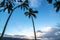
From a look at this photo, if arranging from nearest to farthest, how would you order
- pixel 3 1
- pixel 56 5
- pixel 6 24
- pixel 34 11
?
pixel 56 5 → pixel 3 1 → pixel 6 24 → pixel 34 11

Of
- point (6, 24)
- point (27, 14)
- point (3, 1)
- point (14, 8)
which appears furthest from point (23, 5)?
point (27, 14)

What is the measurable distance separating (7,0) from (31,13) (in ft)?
74.5

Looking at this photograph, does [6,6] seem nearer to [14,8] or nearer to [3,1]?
[14,8]

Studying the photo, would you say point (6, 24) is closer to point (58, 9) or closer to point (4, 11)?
point (4, 11)

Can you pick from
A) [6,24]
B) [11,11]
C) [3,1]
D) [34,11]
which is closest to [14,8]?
[11,11]

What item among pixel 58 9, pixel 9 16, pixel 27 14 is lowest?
pixel 27 14

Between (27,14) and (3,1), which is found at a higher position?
(3,1)

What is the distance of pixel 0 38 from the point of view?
46.3 metres

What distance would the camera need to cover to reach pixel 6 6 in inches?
1829

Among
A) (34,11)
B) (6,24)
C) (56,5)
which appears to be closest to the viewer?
(56,5)

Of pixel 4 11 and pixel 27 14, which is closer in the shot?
pixel 4 11

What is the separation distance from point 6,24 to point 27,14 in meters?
17.4

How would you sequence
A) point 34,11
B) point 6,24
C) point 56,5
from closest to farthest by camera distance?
1. point 56,5
2. point 6,24
3. point 34,11

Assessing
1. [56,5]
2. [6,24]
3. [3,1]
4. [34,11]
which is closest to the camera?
[56,5]
